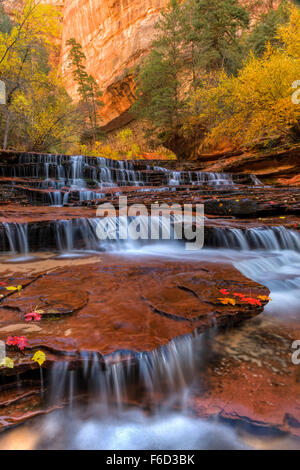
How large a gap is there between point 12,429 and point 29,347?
46cm

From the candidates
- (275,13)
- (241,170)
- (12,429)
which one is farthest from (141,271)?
(275,13)

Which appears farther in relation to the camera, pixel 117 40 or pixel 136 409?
pixel 117 40

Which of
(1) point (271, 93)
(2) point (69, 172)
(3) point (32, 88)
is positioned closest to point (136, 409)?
(2) point (69, 172)

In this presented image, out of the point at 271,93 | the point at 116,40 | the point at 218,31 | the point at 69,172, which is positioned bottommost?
the point at 69,172

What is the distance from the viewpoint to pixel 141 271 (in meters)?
3.52

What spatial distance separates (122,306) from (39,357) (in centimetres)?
90

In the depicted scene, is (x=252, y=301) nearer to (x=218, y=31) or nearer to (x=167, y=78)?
(x=218, y=31)

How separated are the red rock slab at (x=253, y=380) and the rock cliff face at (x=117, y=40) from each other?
125ft

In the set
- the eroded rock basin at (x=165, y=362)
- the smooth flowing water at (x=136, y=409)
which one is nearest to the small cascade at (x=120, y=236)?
the eroded rock basin at (x=165, y=362)

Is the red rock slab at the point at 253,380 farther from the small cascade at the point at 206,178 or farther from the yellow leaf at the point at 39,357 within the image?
the small cascade at the point at 206,178

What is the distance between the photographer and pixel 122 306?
238 centimetres

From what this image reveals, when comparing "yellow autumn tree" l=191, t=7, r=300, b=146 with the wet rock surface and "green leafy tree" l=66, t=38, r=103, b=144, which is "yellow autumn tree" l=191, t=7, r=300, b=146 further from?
"green leafy tree" l=66, t=38, r=103, b=144

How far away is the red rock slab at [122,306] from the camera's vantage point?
184 cm
